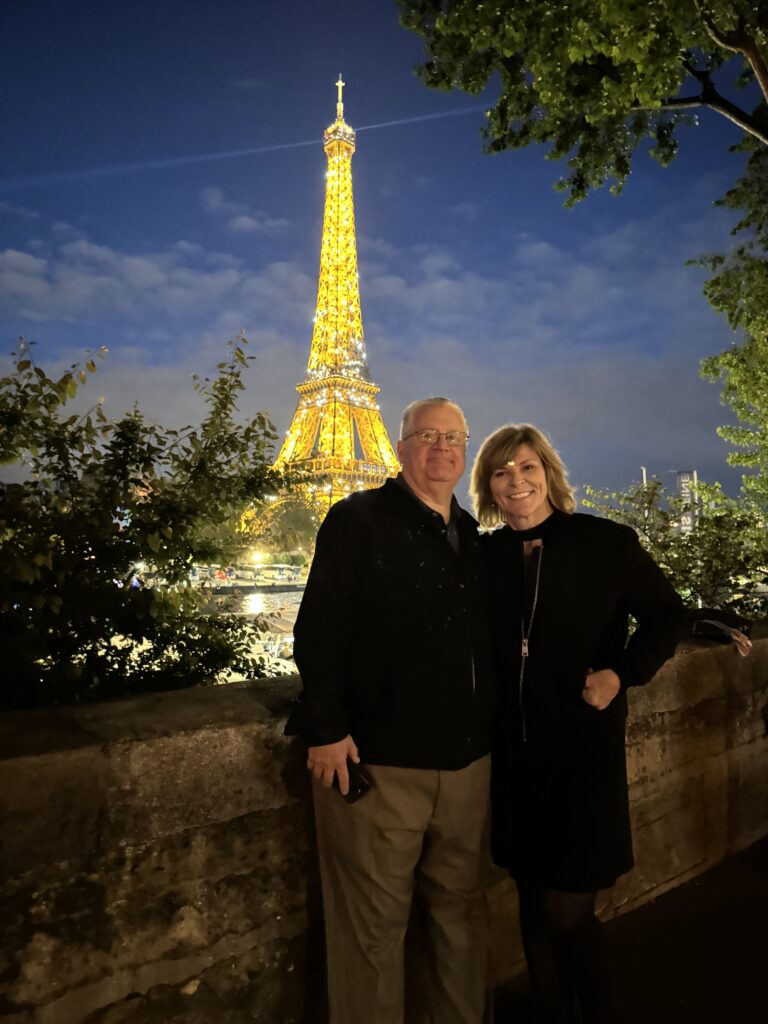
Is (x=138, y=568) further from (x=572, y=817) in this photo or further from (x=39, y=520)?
(x=572, y=817)

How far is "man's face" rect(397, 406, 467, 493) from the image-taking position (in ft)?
6.66

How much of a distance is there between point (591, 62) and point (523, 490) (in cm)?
727

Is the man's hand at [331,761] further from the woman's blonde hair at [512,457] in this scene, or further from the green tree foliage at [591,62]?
the green tree foliage at [591,62]

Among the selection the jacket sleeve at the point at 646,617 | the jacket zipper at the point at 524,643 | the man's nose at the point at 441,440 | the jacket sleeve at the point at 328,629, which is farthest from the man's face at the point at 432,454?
the jacket sleeve at the point at 646,617

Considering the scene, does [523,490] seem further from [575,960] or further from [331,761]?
[575,960]

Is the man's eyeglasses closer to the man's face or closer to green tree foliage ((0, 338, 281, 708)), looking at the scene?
the man's face

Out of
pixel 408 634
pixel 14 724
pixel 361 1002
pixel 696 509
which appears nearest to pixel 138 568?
pixel 14 724

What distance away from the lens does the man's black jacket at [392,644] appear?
5.82 feet

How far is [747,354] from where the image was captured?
39.3 feet

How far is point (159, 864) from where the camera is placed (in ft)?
5.39

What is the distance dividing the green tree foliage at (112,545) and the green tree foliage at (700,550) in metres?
3.59

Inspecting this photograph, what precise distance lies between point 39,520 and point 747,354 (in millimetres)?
12775

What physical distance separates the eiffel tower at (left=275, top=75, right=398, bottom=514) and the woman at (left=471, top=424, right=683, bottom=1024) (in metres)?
34.2

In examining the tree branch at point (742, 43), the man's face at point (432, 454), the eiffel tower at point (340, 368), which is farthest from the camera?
the eiffel tower at point (340, 368)
